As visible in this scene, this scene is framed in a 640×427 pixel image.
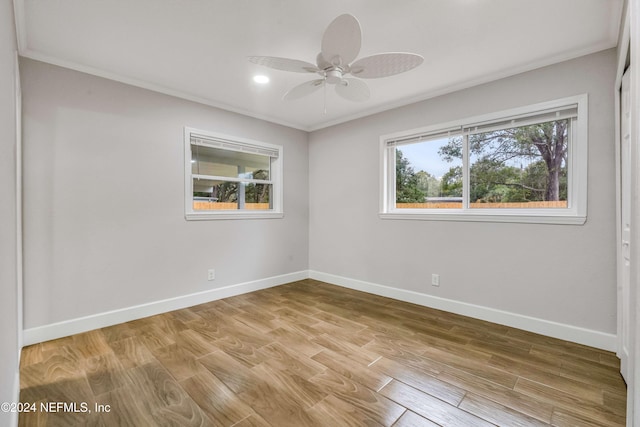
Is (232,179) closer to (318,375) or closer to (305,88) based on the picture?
(305,88)

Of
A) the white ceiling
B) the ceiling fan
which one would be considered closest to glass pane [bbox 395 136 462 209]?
the white ceiling

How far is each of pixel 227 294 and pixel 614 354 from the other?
379cm

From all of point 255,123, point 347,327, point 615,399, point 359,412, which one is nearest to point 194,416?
point 359,412

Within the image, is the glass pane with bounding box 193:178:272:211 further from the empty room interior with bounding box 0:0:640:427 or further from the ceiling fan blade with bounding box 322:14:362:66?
the ceiling fan blade with bounding box 322:14:362:66

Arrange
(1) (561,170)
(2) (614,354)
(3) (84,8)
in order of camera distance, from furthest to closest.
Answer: (1) (561,170) → (2) (614,354) → (3) (84,8)

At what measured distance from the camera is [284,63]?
192 centimetres

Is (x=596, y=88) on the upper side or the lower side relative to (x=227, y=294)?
upper

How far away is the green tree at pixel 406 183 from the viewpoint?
12.1ft

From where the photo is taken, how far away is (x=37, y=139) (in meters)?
2.49

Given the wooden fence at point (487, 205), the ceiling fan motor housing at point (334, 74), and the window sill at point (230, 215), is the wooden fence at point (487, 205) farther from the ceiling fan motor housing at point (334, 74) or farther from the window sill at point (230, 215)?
the ceiling fan motor housing at point (334, 74)

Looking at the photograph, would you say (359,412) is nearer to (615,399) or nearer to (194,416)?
(194,416)

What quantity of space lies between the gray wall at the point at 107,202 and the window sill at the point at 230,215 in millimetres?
67

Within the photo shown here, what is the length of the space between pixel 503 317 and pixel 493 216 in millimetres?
994

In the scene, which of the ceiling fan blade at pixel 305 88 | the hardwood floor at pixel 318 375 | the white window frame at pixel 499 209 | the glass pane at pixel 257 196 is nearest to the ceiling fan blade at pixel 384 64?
the ceiling fan blade at pixel 305 88
